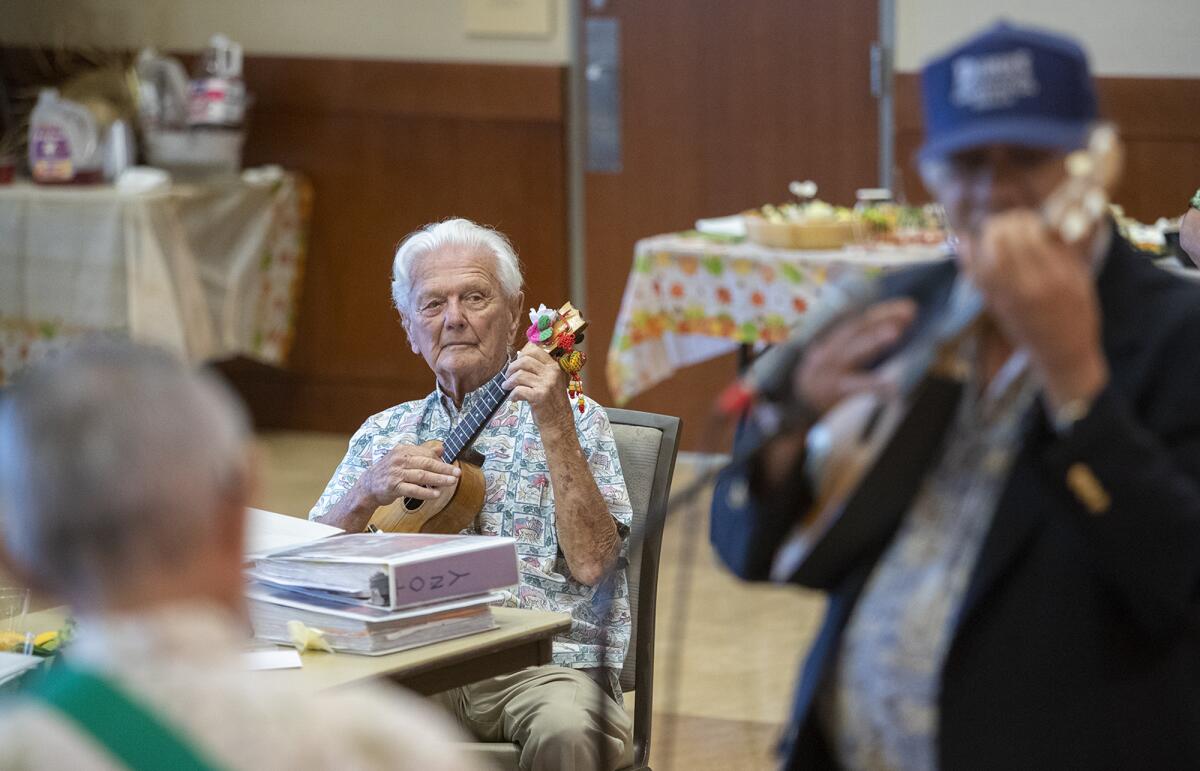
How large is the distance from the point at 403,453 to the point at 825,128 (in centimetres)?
369

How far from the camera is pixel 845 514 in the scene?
1.47 metres

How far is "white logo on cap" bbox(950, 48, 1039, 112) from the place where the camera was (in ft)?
4.44

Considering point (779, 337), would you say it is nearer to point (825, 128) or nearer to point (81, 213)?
point (825, 128)

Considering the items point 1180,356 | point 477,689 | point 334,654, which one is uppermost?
point 1180,356

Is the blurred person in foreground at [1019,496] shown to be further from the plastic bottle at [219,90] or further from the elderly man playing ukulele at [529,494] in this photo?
the plastic bottle at [219,90]

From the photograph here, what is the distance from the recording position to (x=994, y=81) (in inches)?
53.7

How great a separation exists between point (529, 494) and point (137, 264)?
142 inches

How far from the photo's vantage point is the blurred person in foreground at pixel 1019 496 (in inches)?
52.3

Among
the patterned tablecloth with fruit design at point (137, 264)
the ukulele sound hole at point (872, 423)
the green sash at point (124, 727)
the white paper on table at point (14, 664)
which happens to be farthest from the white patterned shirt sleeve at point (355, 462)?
the patterned tablecloth with fruit design at point (137, 264)

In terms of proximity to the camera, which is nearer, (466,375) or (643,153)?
(466,375)

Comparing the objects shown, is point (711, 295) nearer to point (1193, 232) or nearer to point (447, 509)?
point (1193, 232)

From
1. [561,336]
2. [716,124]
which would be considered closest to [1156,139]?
[716,124]

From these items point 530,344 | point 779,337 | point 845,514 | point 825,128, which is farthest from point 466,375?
point 825,128

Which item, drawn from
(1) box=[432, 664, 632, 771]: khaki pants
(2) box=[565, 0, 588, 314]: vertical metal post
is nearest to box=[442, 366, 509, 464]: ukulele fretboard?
(1) box=[432, 664, 632, 771]: khaki pants
